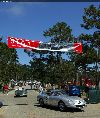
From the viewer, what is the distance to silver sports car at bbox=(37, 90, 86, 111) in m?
25.9

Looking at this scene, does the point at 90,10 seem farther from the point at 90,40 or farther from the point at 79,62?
the point at 79,62

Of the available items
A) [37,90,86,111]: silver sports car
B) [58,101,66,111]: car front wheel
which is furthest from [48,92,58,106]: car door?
[58,101,66,111]: car front wheel

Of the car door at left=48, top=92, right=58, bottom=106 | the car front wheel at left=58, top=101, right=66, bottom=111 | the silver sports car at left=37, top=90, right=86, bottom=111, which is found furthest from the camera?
the car door at left=48, top=92, right=58, bottom=106

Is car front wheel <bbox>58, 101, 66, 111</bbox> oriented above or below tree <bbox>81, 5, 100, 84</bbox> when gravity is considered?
below

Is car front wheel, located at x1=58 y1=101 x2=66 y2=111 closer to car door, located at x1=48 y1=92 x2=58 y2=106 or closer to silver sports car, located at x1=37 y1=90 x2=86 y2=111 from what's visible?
silver sports car, located at x1=37 y1=90 x2=86 y2=111

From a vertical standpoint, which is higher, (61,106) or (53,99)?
(53,99)

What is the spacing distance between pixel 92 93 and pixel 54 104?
8.16 metres

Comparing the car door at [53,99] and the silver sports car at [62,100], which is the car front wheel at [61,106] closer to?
the silver sports car at [62,100]

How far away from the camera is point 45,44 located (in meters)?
30.1

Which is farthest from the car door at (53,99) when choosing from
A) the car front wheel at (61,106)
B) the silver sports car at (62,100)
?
the car front wheel at (61,106)

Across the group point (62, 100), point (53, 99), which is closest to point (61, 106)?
point (62, 100)

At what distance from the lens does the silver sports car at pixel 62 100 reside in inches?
1019

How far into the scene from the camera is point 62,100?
86.5ft

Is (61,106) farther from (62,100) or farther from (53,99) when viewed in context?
(53,99)
